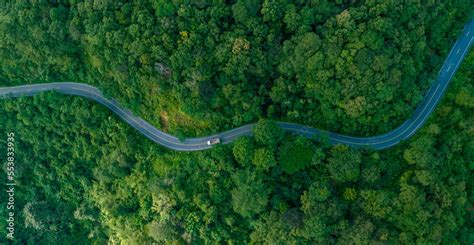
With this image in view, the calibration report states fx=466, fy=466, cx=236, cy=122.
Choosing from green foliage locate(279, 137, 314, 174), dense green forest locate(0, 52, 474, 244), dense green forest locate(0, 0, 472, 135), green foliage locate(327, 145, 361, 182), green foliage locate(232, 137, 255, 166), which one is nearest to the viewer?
dense green forest locate(0, 52, 474, 244)

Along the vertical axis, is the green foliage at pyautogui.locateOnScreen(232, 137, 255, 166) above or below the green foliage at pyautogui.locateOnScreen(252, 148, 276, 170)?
above

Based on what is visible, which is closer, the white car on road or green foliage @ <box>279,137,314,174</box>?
green foliage @ <box>279,137,314,174</box>

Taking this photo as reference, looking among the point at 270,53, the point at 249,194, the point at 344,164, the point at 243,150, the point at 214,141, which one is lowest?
the point at 249,194

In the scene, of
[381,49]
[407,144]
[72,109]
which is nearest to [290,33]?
[381,49]

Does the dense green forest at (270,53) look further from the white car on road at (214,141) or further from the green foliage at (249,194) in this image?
the green foliage at (249,194)

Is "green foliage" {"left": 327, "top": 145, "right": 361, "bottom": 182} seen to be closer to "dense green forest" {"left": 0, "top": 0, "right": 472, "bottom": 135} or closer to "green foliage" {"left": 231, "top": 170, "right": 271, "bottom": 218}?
"dense green forest" {"left": 0, "top": 0, "right": 472, "bottom": 135}

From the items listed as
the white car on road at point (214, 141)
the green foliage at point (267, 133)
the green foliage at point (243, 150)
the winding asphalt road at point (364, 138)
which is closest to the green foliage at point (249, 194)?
the green foliage at point (243, 150)

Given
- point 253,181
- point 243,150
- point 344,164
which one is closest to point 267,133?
point 243,150

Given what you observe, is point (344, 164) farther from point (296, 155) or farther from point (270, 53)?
point (270, 53)

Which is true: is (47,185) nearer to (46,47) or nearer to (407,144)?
(46,47)

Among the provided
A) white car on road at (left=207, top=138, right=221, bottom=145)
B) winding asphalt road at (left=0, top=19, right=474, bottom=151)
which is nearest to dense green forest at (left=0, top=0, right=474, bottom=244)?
winding asphalt road at (left=0, top=19, right=474, bottom=151)
